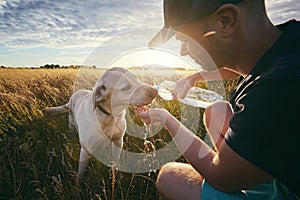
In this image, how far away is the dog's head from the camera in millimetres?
3438

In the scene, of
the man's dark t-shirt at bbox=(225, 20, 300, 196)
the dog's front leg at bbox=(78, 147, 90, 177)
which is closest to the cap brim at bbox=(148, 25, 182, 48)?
the man's dark t-shirt at bbox=(225, 20, 300, 196)

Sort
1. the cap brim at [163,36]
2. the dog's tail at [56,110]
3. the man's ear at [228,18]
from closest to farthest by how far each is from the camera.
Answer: the man's ear at [228,18], the cap brim at [163,36], the dog's tail at [56,110]

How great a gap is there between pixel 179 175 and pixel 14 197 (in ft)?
5.57

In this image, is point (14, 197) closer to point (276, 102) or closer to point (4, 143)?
point (4, 143)

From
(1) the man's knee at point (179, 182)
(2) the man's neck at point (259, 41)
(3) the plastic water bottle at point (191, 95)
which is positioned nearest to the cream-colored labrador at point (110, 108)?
(3) the plastic water bottle at point (191, 95)

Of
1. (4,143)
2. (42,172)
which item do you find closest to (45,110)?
(4,143)

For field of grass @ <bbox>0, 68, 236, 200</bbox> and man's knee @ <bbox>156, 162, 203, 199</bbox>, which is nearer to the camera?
man's knee @ <bbox>156, 162, 203, 199</bbox>

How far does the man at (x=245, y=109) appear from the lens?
1.41 metres

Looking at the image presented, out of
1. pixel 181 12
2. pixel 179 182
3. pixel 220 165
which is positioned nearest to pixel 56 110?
pixel 179 182

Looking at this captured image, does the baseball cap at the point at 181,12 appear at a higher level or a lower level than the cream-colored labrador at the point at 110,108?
higher

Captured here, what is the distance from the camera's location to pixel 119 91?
11.7 ft

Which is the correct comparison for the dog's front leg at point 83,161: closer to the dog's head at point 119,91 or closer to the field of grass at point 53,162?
the field of grass at point 53,162

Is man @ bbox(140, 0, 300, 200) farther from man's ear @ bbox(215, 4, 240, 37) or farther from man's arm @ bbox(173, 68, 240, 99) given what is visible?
man's arm @ bbox(173, 68, 240, 99)

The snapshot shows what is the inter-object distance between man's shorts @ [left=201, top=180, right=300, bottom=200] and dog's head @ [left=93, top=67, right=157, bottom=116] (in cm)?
176
